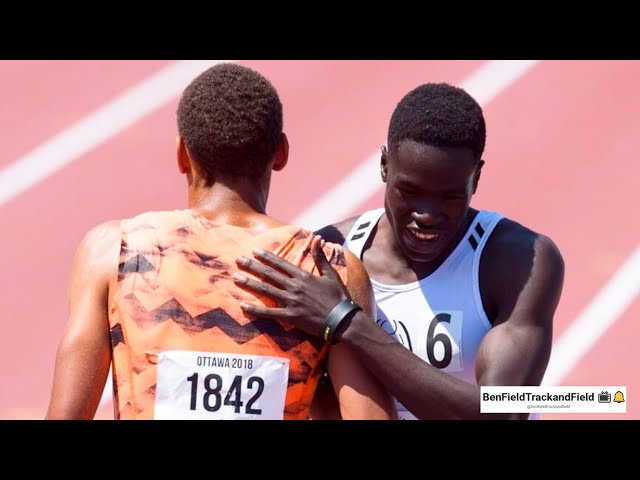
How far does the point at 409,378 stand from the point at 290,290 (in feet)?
2.09

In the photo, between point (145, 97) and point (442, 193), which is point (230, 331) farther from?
point (145, 97)

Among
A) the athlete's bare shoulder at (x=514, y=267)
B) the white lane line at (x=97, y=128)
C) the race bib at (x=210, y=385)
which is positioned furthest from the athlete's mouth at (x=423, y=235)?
the white lane line at (x=97, y=128)

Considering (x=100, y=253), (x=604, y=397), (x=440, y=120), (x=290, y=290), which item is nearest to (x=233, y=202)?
(x=290, y=290)

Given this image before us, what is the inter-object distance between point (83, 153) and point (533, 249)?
4.92 metres

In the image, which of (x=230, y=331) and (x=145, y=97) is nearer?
(x=230, y=331)

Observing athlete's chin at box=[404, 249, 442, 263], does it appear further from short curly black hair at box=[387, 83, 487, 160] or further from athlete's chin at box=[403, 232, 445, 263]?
short curly black hair at box=[387, 83, 487, 160]

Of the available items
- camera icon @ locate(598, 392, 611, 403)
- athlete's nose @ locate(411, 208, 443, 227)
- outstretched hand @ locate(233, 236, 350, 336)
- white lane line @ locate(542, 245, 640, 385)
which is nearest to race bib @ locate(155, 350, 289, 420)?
outstretched hand @ locate(233, 236, 350, 336)

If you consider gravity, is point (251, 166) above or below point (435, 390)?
above

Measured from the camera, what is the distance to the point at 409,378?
14.8 ft

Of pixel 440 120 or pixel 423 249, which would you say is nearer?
pixel 440 120

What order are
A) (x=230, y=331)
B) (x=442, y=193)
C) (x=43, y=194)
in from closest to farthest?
(x=230, y=331) < (x=442, y=193) < (x=43, y=194)

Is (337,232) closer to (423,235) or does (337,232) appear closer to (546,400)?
(423,235)

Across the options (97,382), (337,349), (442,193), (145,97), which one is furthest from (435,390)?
(145,97)
